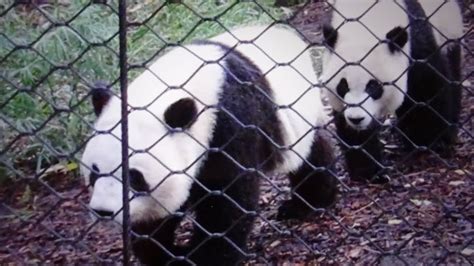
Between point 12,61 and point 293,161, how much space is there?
1.51 m

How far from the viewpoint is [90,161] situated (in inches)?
118

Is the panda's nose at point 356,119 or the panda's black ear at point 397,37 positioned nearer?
the panda's black ear at point 397,37

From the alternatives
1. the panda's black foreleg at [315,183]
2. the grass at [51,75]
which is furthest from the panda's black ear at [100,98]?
the panda's black foreleg at [315,183]

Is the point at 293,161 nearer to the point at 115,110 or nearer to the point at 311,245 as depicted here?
the point at 311,245

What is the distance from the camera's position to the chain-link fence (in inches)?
115

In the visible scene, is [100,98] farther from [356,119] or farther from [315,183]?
[356,119]

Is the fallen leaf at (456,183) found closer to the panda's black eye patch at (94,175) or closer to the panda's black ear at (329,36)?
the panda's black ear at (329,36)

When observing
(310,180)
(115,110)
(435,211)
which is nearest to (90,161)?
(115,110)

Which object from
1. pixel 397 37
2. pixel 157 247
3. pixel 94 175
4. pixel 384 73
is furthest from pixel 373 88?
pixel 94 175

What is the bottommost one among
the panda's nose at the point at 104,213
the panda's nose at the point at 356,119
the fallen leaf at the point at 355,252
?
the fallen leaf at the point at 355,252

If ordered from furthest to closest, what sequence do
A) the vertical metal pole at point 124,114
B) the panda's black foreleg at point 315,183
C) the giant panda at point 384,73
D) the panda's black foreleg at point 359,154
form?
the panda's black foreleg at point 359,154 → the giant panda at point 384,73 → the panda's black foreleg at point 315,183 → the vertical metal pole at point 124,114

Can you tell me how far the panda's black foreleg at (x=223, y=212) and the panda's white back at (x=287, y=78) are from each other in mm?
305

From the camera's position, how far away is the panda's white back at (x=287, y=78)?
11.8 ft

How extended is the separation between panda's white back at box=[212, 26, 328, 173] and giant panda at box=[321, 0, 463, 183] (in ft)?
0.54
